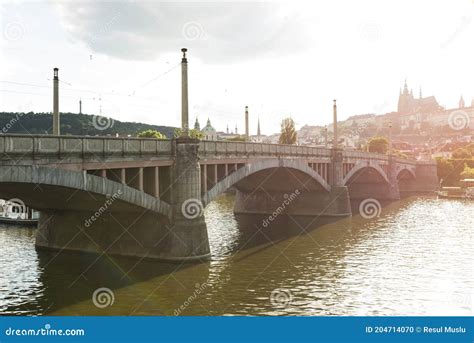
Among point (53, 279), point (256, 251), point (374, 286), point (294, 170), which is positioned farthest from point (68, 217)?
point (294, 170)

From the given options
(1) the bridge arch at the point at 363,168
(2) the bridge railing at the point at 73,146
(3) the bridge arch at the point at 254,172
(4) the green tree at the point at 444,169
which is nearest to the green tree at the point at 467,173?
(4) the green tree at the point at 444,169

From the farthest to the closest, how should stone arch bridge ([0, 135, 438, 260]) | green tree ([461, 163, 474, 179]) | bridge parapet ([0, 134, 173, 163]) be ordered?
green tree ([461, 163, 474, 179]) → stone arch bridge ([0, 135, 438, 260]) → bridge parapet ([0, 134, 173, 163])

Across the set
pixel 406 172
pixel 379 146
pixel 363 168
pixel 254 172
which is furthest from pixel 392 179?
pixel 379 146

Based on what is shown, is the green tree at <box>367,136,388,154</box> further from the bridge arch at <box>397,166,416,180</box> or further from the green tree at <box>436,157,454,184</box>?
the bridge arch at <box>397,166,416,180</box>

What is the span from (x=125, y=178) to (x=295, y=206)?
33.6 m

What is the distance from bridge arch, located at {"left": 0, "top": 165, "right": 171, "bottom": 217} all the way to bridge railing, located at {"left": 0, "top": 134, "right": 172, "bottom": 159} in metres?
0.79

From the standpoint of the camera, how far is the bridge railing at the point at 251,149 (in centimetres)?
3650

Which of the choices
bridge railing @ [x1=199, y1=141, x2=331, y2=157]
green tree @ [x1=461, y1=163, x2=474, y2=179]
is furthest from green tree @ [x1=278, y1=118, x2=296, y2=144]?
bridge railing @ [x1=199, y1=141, x2=331, y2=157]

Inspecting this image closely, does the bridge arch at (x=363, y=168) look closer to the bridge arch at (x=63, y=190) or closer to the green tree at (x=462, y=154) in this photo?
the bridge arch at (x=63, y=190)

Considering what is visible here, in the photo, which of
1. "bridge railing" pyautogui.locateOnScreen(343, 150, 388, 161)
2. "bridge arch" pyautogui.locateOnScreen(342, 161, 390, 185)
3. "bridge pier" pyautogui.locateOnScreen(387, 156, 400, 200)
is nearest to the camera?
"bridge arch" pyautogui.locateOnScreen(342, 161, 390, 185)

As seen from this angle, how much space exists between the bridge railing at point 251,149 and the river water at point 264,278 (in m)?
7.97

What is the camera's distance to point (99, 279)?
28953mm

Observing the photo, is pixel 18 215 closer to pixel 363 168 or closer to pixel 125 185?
pixel 125 185

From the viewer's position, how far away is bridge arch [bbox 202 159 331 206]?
3571cm
